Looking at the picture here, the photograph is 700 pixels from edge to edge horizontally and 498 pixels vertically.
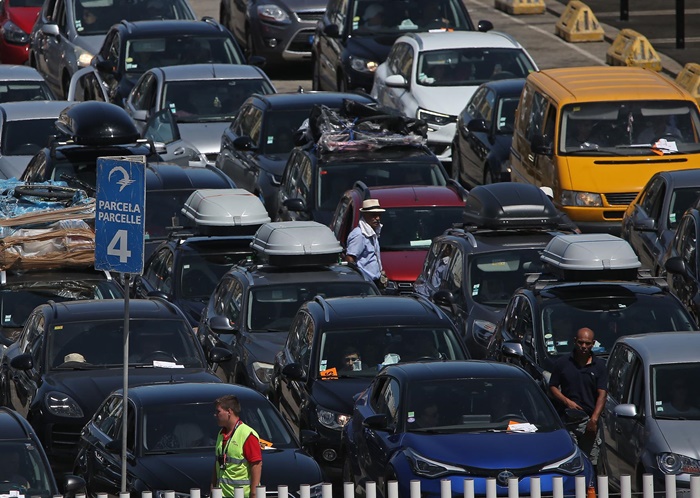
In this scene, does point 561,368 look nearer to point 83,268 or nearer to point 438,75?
point 83,268

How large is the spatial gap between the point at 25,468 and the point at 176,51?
17646mm

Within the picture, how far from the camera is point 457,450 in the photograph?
13297mm

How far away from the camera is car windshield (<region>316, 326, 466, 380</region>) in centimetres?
1594

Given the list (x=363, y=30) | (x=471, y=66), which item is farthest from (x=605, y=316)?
(x=363, y=30)

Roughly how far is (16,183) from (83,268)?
3368mm

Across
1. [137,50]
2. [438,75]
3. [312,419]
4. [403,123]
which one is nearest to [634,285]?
[312,419]

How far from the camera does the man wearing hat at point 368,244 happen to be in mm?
19859

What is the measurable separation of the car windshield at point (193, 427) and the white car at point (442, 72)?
12.7 meters

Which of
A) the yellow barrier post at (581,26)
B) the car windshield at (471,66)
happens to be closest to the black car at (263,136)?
the car windshield at (471,66)

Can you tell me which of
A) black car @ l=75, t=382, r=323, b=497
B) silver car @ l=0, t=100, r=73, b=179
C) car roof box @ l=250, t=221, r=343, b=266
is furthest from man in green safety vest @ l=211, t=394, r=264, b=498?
silver car @ l=0, t=100, r=73, b=179

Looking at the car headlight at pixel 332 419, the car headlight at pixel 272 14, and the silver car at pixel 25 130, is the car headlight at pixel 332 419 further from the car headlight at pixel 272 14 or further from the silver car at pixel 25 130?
the car headlight at pixel 272 14

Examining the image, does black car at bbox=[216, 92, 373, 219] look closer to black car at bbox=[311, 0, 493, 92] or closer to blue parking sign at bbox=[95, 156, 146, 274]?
black car at bbox=[311, 0, 493, 92]

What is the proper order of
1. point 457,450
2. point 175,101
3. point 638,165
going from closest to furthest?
point 457,450 → point 638,165 → point 175,101

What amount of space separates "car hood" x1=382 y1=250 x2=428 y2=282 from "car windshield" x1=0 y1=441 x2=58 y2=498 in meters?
8.08
